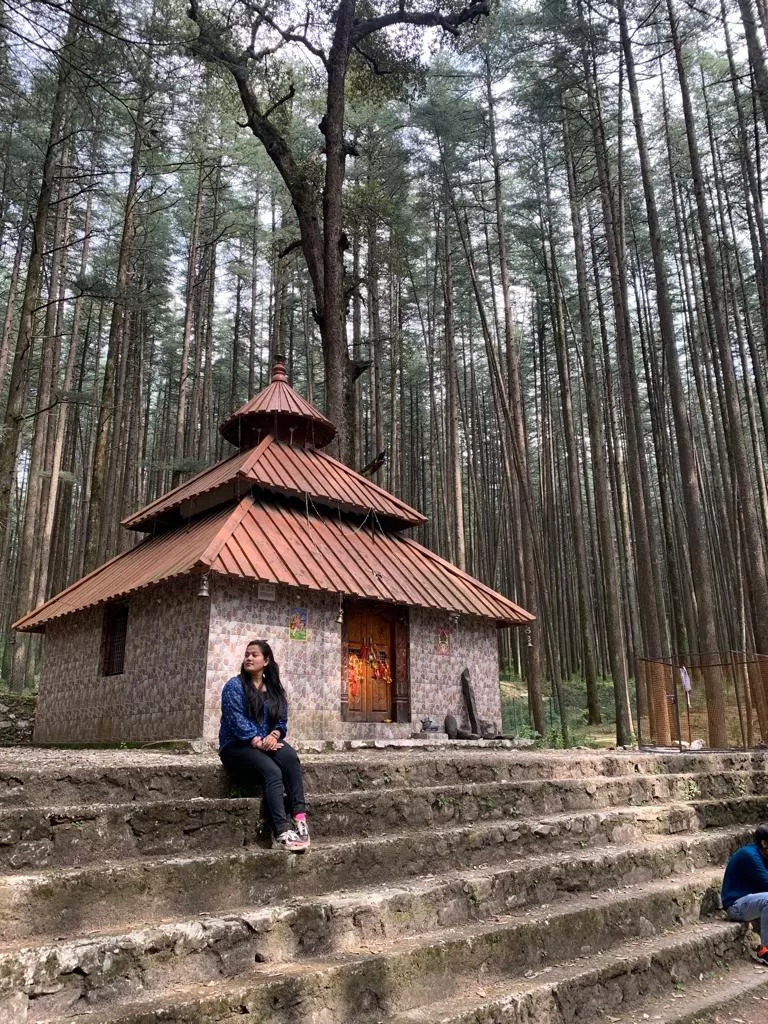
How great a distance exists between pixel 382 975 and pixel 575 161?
1739cm

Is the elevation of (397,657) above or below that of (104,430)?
below

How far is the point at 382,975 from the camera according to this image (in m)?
3.28

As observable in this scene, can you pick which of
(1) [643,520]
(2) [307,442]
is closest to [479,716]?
(1) [643,520]

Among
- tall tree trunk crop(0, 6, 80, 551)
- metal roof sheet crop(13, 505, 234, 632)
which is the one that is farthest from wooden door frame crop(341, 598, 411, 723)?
tall tree trunk crop(0, 6, 80, 551)

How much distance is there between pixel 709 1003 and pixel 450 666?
7.58 metres

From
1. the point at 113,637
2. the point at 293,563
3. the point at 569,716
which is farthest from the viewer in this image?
the point at 569,716

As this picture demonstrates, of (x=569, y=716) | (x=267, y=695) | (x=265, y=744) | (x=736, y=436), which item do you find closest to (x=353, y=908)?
(x=265, y=744)

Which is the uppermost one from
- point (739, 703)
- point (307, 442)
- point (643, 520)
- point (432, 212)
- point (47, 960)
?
point (432, 212)

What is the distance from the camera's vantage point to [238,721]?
4262 millimetres

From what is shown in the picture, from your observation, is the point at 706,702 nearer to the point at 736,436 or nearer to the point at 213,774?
the point at 736,436

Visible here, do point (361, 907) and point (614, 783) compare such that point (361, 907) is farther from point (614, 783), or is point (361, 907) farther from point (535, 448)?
point (535, 448)

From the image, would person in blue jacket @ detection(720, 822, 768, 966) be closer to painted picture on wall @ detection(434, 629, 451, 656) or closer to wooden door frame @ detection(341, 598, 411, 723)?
wooden door frame @ detection(341, 598, 411, 723)

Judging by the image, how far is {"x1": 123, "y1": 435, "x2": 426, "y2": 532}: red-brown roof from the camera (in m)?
11.0

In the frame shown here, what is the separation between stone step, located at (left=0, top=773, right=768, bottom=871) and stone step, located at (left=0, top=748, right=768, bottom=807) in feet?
0.95
